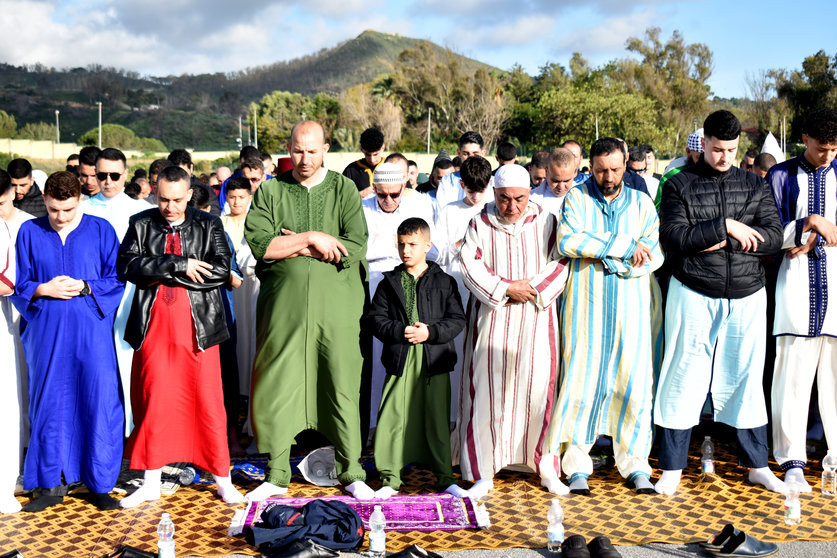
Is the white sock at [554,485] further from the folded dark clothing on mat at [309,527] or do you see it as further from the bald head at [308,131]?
the bald head at [308,131]

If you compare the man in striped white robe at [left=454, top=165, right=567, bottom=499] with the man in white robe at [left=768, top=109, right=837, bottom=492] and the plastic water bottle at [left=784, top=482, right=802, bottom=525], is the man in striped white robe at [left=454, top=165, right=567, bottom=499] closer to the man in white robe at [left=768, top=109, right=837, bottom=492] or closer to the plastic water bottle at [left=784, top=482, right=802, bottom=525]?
the plastic water bottle at [left=784, top=482, right=802, bottom=525]

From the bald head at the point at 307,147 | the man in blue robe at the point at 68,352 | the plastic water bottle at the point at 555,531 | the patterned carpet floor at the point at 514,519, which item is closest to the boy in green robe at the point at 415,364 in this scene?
the patterned carpet floor at the point at 514,519

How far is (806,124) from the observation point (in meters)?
5.31

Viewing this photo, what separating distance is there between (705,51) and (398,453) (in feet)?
237

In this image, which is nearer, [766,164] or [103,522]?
[103,522]

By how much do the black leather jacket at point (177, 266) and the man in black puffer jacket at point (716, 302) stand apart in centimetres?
278

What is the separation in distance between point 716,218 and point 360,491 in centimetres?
272

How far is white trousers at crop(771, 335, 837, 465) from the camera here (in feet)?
17.2

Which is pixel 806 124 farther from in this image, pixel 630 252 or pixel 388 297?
pixel 388 297

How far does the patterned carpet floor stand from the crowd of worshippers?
0.15 m

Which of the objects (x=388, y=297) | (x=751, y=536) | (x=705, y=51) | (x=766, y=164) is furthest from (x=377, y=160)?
(x=705, y=51)

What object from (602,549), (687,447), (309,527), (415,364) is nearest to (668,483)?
(687,447)

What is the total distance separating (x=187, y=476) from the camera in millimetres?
5285

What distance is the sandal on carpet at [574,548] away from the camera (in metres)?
4.00
